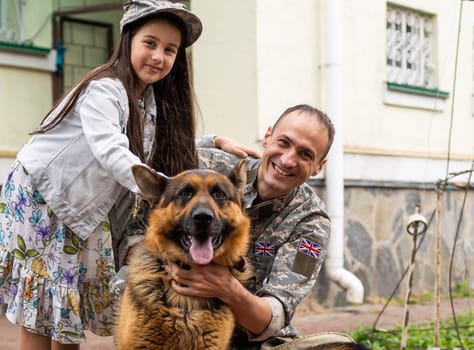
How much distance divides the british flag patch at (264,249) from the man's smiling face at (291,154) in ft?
0.73

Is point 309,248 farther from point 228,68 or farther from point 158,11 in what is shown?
point 228,68

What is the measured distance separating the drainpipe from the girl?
4320mm

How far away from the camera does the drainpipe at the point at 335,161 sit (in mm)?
8070

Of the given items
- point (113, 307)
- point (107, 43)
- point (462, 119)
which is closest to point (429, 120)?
point (462, 119)

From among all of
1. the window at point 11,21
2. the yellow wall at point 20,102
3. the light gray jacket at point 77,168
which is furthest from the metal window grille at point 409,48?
the light gray jacket at point 77,168

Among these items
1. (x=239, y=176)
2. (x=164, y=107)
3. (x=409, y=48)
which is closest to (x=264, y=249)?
(x=239, y=176)

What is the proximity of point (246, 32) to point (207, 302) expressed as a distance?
4.73 m

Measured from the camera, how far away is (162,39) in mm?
3689

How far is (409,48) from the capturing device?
960 cm

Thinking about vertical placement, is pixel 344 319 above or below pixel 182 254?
below

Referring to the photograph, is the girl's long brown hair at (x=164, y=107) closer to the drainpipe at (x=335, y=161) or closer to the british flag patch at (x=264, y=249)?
the british flag patch at (x=264, y=249)

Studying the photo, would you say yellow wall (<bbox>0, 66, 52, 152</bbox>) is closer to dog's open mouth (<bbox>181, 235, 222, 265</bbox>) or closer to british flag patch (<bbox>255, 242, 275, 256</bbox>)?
british flag patch (<bbox>255, 242, 275, 256</bbox>)

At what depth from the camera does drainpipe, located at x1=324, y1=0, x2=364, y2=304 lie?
8.07 meters

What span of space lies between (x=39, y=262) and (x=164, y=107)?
39.4 inches
